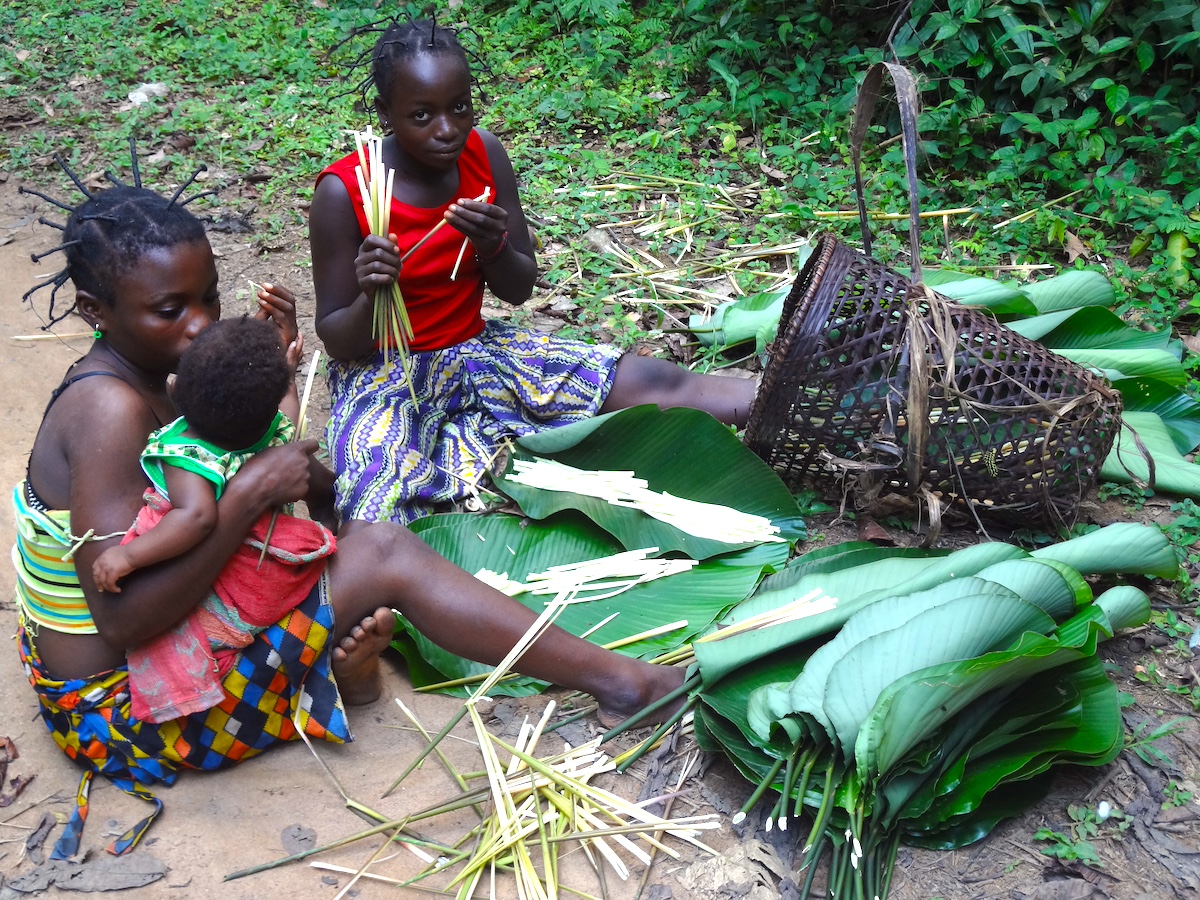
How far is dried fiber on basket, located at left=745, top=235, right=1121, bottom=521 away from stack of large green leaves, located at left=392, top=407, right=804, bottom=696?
0.18 m

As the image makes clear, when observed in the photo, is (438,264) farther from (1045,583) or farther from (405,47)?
(1045,583)

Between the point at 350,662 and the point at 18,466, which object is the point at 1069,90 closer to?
the point at 350,662

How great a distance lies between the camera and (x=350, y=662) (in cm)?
212

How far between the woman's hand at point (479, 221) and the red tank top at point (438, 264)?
0.47ft

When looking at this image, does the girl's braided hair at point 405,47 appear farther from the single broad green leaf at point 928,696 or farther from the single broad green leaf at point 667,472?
the single broad green leaf at point 928,696

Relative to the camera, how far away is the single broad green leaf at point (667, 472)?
2623 mm

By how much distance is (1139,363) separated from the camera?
2977 mm

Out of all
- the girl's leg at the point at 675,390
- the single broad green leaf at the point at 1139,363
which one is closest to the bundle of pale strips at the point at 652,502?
the girl's leg at the point at 675,390

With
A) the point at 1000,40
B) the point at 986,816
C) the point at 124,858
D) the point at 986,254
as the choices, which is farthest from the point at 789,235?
the point at 124,858

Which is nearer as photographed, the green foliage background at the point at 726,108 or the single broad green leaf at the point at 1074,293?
the single broad green leaf at the point at 1074,293

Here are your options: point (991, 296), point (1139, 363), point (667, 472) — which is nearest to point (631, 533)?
point (667, 472)

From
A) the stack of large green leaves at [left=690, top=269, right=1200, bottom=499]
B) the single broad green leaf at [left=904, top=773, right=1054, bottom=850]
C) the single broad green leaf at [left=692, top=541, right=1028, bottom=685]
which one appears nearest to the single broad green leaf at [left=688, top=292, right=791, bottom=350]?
the stack of large green leaves at [left=690, top=269, right=1200, bottom=499]

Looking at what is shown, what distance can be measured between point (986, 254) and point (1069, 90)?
2.90 feet

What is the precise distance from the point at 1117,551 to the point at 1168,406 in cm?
91
